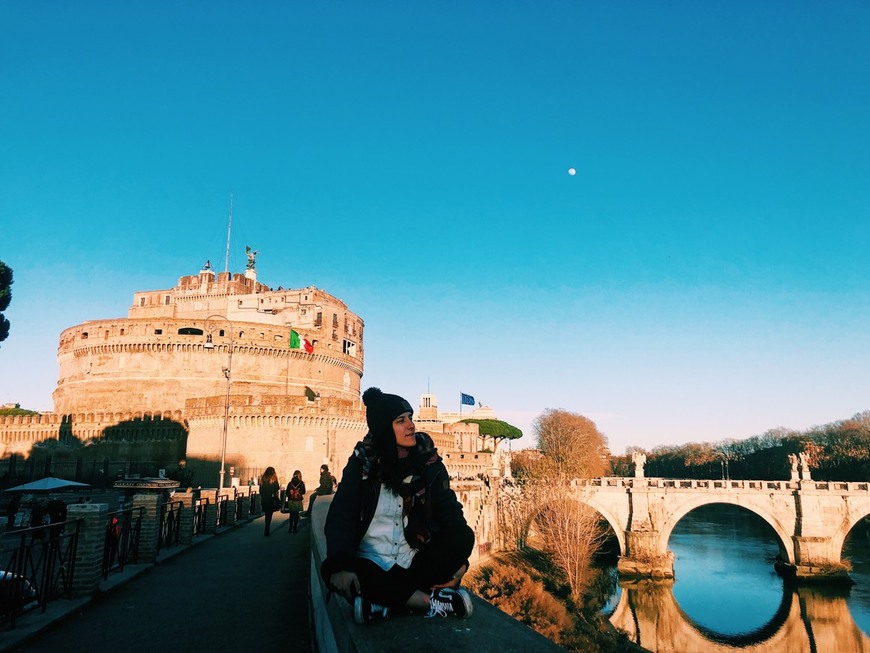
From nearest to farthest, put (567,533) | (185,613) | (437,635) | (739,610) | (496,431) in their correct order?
(437,635) → (185,613) → (739,610) → (567,533) → (496,431)

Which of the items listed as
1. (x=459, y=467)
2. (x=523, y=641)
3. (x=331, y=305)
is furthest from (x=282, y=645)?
(x=331, y=305)

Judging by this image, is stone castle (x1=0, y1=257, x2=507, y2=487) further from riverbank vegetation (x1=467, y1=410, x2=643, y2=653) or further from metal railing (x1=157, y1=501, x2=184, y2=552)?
metal railing (x1=157, y1=501, x2=184, y2=552)

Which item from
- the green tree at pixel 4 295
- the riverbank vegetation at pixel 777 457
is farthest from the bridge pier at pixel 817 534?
the green tree at pixel 4 295

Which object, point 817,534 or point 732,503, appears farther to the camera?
point 732,503

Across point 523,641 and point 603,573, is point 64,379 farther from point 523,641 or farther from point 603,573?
point 523,641

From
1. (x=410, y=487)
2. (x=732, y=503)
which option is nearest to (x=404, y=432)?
(x=410, y=487)

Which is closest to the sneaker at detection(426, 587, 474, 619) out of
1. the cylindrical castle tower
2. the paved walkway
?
the paved walkway

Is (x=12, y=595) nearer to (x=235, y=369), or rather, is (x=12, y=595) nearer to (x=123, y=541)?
(x=123, y=541)

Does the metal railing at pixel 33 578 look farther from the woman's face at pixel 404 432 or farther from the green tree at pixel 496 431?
the green tree at pixel 496 431

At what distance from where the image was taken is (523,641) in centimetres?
266

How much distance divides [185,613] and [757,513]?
43.7 metres

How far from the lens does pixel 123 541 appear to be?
360 inches

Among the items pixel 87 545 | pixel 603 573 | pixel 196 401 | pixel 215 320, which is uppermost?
pixel 215 320

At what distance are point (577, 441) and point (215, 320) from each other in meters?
37.4
